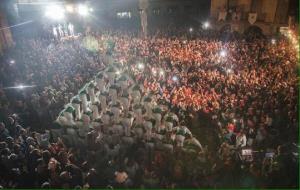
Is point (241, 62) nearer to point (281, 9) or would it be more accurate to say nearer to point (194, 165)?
point (194, 165)

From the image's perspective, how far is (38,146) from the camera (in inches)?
446

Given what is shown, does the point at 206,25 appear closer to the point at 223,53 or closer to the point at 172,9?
the point at 172,9

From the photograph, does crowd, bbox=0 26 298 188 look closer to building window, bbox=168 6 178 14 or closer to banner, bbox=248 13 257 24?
banner, bbox=248 13 257 24

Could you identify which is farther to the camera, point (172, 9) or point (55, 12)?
point (172, 9)

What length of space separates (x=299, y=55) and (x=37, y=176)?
2045 centimetres

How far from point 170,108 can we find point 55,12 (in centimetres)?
2507

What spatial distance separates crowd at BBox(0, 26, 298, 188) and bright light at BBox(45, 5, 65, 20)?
10.4m

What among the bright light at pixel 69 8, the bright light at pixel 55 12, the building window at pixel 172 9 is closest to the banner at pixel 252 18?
the building window at pixel 172 9

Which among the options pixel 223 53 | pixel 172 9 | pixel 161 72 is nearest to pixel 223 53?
pixel 223 53

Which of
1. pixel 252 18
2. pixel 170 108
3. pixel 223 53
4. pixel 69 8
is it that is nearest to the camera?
pixel 170 108

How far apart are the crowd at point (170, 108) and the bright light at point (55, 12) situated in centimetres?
1036

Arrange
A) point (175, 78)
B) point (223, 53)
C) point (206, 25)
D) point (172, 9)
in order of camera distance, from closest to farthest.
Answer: point (175, 78) < point (223, 53) < point (206, 25) < point (172, 9)

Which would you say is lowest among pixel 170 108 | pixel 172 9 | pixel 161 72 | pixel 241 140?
pixel 241 140

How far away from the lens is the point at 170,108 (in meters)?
14.9
